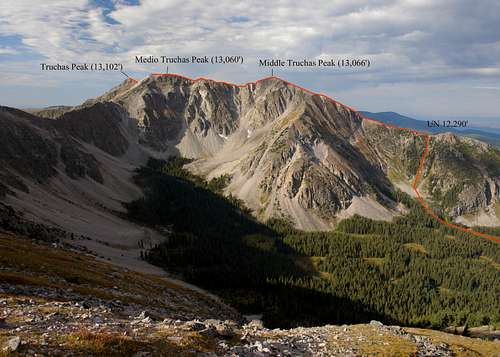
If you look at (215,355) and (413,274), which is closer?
(215,355)

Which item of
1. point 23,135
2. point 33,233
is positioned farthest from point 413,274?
point 23,135

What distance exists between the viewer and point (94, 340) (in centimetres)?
2267

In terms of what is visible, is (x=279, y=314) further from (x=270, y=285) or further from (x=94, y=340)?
(x=94, y=340)

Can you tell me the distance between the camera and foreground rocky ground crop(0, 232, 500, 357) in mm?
22891

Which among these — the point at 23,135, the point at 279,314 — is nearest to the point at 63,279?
the point at 279,314

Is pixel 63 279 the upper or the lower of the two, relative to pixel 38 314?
lower

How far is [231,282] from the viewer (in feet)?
492

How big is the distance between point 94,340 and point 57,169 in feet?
646

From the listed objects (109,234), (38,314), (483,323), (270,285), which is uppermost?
(38,314)

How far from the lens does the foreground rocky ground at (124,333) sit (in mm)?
22891

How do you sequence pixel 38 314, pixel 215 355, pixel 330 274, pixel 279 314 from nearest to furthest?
1. pixel 215 355
2. pixel 38 314
3. pixel 279 314
4. pixel 330 274

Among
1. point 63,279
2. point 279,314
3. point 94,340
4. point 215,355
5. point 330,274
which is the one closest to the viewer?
point 94,340

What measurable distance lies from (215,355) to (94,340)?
8.81 m

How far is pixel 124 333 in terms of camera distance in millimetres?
26672
